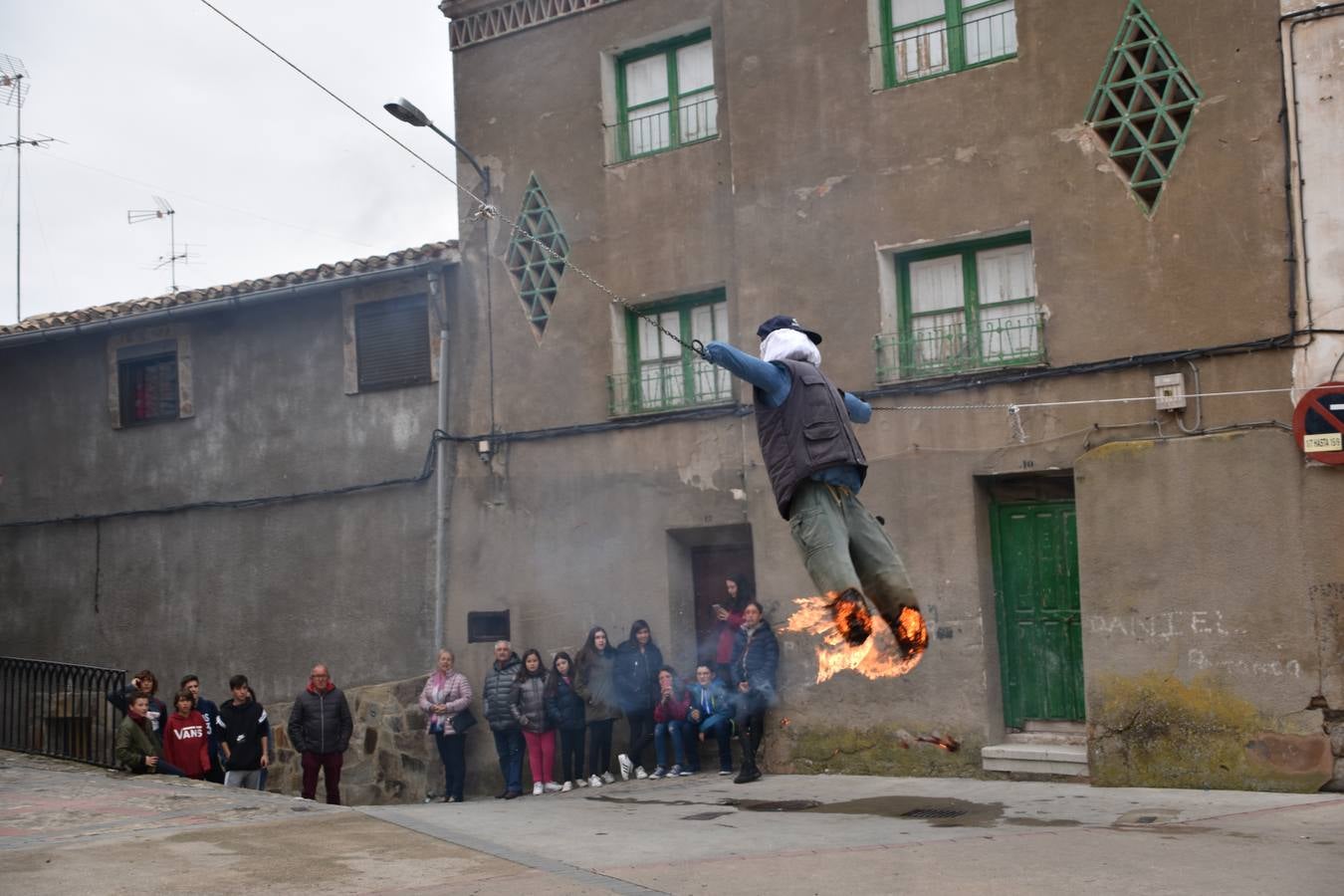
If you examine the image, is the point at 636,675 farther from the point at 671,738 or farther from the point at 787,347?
the point at 787,347

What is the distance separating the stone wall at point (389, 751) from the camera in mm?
17906

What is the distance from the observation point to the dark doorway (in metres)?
16.7

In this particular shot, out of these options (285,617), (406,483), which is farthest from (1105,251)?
(285,617)

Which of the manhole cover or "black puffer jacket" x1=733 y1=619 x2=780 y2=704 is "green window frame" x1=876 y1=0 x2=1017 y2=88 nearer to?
"black puffer jacket" x1=733 y1=619 x2=780 y2=704

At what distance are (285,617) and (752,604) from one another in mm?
7200

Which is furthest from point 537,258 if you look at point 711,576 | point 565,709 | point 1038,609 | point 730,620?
point 1038,609

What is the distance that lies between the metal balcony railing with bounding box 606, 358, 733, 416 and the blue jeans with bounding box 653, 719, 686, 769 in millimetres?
3397

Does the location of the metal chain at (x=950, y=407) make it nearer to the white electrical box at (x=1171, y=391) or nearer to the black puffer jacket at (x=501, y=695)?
the white electrical box at (x=1171, y=391)

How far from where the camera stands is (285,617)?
64.2 ft

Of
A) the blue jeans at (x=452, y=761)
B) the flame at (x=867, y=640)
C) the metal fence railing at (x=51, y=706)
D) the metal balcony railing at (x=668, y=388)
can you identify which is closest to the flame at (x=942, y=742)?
the flame at (x=867, y=640)

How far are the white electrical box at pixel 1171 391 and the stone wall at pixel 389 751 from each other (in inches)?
360

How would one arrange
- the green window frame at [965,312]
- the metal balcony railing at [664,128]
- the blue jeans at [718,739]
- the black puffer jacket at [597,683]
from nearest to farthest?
the green window frame at [965,312]
the blue jeans at [718,739]
the black puffer jacket at [597,683]
the metal balcony railing at [664,128]

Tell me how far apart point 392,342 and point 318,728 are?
5.42m

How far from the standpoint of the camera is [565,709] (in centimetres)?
1622
